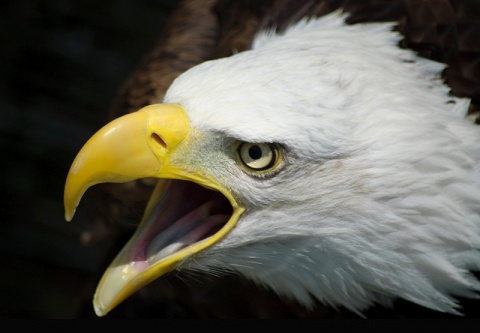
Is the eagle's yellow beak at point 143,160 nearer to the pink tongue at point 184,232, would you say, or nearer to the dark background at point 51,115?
the pink tongue at point 184,232

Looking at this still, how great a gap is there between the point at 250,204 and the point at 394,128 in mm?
327

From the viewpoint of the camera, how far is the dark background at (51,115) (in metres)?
3.64

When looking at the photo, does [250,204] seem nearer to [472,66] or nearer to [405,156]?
[405,156]

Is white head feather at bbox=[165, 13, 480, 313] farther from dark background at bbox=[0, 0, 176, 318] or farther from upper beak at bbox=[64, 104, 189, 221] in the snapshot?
dark background at bbox=[0, 0, 176, 318]

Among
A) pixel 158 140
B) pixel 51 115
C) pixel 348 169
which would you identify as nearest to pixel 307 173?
pixel 348 169

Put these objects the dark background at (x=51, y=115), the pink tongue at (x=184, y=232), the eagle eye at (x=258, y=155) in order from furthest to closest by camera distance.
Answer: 1. the dark background at (x=51, y=115)
2. the pink tongue at (x=184, y=232)
3. the eagle eye at (x=258, y=155)

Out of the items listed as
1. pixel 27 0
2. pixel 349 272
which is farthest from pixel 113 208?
pixel 27 0

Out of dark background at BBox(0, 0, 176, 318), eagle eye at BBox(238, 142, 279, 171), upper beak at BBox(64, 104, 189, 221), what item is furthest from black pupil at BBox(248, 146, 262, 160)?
dark background at BBox(0, 0, 176, 318)

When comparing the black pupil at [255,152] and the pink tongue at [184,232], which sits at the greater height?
the black pupil at [255,152]

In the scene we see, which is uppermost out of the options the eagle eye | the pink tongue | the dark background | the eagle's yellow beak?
the eagle eye

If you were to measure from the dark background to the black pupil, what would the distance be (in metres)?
1.82

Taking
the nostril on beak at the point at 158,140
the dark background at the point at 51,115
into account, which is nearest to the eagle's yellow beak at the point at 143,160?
the nostril on beak at the point at 158,140

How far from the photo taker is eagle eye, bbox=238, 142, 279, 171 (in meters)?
1.81

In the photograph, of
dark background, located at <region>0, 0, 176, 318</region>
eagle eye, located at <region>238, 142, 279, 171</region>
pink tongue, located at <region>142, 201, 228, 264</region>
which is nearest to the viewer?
eagle eye, located at <region>238, 142, 279, 171</region>
